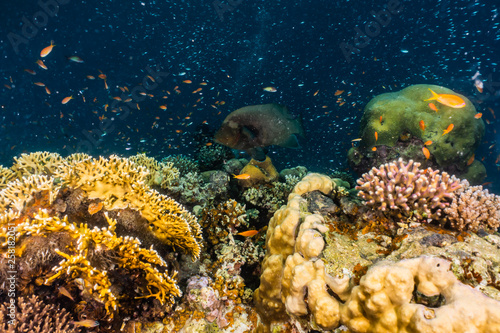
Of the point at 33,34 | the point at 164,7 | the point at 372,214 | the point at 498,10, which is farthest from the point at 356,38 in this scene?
the point at 33,34

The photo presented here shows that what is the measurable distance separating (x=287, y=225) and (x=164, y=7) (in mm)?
43934

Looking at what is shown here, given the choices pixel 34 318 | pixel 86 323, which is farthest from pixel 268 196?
pixel 34 318

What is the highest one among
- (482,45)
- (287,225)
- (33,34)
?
(33,34)

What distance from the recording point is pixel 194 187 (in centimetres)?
600

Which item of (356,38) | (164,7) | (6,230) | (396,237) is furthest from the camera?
(164,7)

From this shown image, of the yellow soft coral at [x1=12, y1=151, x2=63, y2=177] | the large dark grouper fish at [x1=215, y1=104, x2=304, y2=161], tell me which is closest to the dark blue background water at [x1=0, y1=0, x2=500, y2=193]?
the large dark grouper fish at [x1=215, y1=104, x2=304, y2=161]

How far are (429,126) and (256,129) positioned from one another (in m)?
6.54

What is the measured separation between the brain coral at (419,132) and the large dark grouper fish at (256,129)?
148 inches

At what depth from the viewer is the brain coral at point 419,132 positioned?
26.3 ft

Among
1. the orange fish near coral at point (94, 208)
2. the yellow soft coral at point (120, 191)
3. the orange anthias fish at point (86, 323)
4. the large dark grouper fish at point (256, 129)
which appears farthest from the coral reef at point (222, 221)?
the orange anthias fish at point (86, 323)

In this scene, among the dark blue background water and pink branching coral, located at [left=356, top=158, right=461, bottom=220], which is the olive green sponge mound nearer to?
pink branching coral, located at [left=356, top=158, right=461, bottom=220]

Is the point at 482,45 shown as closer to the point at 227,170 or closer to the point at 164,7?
the point at 227,170

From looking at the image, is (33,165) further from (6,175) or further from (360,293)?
(360,293)

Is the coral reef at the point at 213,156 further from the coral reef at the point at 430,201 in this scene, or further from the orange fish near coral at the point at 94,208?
the coral reef at the point at 430,201
